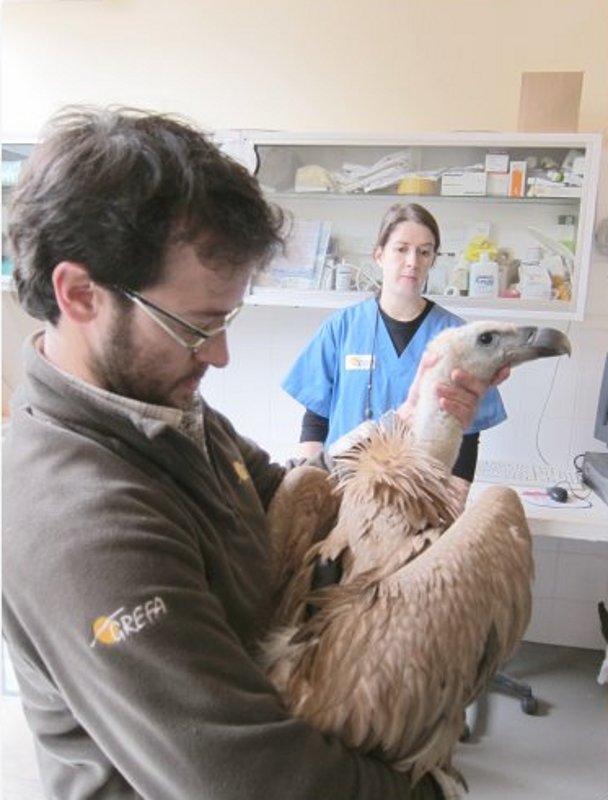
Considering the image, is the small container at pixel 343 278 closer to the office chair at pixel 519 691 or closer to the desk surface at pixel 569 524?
the desk surface at pixel 569 524

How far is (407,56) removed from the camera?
9.16 ft

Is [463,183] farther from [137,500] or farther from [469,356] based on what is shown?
[137,500]

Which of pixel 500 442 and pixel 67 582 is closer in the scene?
pixel 67 582

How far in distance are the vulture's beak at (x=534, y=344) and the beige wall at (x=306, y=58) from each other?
1.66 meters

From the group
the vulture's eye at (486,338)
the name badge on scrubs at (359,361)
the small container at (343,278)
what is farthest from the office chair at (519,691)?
the vulture's eye at (486,338)

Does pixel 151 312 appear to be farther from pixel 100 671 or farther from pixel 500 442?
pixel 500 442

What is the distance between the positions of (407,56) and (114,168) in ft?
8.01

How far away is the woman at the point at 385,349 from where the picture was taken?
227 cm

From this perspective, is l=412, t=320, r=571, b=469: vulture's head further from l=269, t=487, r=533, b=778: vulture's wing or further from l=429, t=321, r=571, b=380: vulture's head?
l=269, t=487, r=533, b=778: vulture's wing

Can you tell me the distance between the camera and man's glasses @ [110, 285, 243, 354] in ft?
2.39

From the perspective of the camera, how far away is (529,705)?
2643mm

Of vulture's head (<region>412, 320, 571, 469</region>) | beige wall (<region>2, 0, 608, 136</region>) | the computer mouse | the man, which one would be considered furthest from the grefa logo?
beige wall (<region>2, 0, 608, 136</region>)

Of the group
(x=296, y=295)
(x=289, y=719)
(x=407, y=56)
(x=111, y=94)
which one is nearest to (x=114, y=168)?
(x=289, y=719)

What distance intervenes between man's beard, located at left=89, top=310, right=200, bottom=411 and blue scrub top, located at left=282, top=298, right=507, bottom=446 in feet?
5.06
